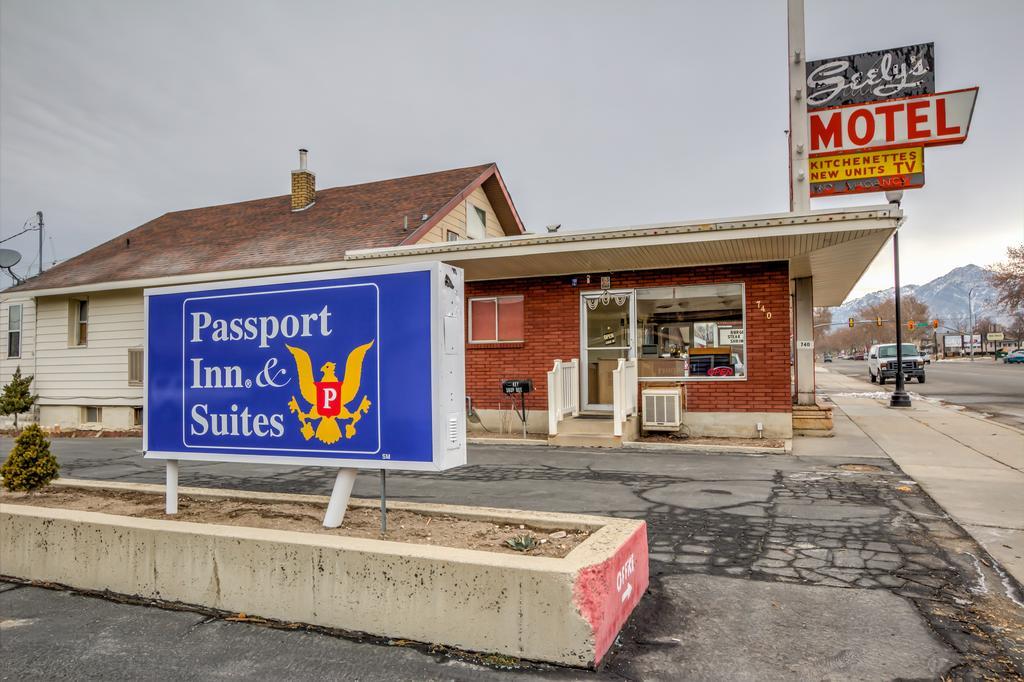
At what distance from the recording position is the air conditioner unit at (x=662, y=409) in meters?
12.1

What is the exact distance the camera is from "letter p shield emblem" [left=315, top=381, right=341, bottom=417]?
14.4 feet

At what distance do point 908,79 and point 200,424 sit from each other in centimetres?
1536

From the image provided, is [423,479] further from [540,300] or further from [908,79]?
[908,79]

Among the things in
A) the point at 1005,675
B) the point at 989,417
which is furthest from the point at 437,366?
the point at 989,417

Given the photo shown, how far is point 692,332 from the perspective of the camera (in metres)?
12.7

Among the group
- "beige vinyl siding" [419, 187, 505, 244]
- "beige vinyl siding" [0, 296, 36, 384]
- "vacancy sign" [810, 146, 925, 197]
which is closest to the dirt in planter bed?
"beige vinyl siding" [419, 187, 505, 244]

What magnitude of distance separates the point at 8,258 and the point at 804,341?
73.6 feet

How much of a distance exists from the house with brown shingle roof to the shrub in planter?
404 inches

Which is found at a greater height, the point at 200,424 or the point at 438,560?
the point at 200,424

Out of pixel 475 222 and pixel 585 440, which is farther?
pixel 475 222

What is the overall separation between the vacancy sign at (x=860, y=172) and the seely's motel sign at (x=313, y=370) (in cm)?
1258

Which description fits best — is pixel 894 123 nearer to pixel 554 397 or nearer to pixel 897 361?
pixel 897 361

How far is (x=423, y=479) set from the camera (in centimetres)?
880

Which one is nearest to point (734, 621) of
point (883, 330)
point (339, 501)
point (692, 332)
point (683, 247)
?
point (339, 501)
